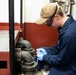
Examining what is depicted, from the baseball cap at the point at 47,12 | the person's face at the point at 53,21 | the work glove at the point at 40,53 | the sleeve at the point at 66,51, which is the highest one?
the baseball cap at the point at 47,12

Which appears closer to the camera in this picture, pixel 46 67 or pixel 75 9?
pixel 46 67

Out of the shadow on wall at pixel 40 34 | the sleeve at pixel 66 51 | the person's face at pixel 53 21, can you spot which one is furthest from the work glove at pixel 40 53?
the shadow on wall at pixel 40 34

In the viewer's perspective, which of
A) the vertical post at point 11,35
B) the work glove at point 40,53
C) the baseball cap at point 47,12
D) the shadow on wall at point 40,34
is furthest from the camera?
the shadow on wall at point 40,34

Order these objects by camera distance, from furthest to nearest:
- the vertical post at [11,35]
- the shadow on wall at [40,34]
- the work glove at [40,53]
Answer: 1. the shadow on wall at [40,34]
2. the work glove at [40,53]
3. the vertical post at [11,35]

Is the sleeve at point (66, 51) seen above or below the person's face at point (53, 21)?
below

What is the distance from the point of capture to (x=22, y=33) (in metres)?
2.80

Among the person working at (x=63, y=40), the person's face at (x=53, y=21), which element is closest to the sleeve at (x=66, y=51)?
the person working at (x=63, y=40)

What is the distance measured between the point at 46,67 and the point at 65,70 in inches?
14.5

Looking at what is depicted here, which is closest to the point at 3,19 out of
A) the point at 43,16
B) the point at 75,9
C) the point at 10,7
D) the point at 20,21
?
the point at 20,21

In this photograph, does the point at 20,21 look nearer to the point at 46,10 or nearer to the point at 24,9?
the point at 24,9

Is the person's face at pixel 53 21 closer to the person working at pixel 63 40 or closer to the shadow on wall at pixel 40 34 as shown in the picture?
the person working at pixel 63 40

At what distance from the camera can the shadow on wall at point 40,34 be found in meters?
2.83

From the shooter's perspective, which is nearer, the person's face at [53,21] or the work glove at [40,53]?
the person's face at [53,21]

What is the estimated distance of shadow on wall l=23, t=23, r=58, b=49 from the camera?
9.27 ft
